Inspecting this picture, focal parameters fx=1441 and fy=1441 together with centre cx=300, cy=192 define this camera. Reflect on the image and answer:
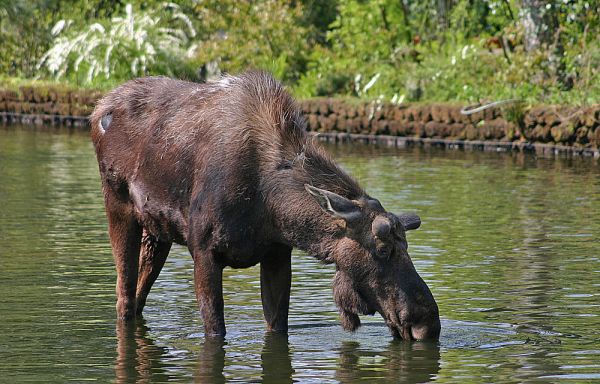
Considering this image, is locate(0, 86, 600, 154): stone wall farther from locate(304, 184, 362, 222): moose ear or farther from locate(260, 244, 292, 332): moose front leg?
locate(304, 184, 362, 222): moose ear

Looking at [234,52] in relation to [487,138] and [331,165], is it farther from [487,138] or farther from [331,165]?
[331,165]

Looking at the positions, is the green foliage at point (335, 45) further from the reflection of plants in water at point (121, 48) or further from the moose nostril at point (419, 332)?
the moose nostril at point (419, 332)

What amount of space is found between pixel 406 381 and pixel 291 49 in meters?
28.4

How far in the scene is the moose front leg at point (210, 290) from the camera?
9.37m

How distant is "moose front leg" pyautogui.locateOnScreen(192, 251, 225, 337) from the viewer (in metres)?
9.37

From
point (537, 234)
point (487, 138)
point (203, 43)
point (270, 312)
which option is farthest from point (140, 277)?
point (203, 43)

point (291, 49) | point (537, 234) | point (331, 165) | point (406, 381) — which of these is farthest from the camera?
point (291, 49)

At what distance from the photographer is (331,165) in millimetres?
9188

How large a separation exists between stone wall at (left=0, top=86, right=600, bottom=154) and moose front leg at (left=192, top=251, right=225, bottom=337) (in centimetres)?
1654

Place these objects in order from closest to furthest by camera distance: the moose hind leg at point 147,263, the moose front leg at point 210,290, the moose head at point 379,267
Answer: the moose head at point 379,267 < the moose front leg at point 210,290 < the moose hind leg at point 147,263

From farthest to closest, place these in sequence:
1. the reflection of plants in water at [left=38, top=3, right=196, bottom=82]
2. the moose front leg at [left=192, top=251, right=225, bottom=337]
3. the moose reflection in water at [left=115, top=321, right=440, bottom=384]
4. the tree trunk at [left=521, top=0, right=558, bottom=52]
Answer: the reflection of plants in water at [left=38, top=3, right=196, bottom=82]
the tree trunk at [left=521, top=0, right=558, bottom=52]
the moose front leg at [left=192, top=251, right=225, bottom=337]
the moose reflection in water at [left=115, top=321, right=440, bottom=384]

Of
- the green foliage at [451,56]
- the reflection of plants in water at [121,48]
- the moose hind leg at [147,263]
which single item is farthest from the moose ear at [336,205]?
the reflection of plants in water at [121,48]

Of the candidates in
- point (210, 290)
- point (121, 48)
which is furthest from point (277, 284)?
point (121, 48)

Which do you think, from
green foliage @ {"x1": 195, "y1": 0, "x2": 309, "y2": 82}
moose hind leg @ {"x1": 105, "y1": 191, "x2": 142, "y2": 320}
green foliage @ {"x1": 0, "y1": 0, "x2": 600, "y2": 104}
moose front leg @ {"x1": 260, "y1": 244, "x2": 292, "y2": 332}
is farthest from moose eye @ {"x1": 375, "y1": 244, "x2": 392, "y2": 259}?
green foliage @ {"x1": 195, "y1": 0, "x2": 309, "y2": 82}
